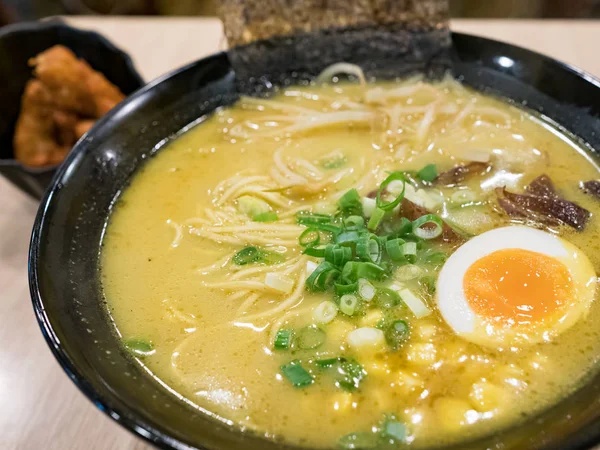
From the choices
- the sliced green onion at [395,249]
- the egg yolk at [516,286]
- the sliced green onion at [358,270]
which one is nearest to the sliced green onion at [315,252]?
the sliced green onion at [358,270]

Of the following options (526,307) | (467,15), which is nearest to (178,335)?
(526,307)

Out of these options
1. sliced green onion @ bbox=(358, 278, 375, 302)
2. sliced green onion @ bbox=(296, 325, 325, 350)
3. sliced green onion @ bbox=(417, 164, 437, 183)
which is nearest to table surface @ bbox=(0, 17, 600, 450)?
sliced green onion @ bbox=(296, 325, 325, 350)

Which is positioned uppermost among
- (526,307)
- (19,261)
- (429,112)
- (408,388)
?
(429,112)

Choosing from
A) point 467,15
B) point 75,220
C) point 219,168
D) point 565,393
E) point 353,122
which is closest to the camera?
point 565,393

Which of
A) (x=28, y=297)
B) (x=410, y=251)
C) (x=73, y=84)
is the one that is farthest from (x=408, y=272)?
(x=73, y=84)

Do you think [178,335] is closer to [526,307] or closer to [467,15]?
[526,307]

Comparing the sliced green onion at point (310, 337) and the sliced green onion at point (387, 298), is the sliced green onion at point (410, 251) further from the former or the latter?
the sliced green onion at point (310, 337)

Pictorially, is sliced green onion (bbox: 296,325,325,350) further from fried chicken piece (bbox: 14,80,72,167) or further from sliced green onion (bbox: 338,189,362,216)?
fried chicken piece (bbox: 14,80,72,167)

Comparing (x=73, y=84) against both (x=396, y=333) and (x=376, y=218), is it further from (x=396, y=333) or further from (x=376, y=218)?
(x=396, y=333)
